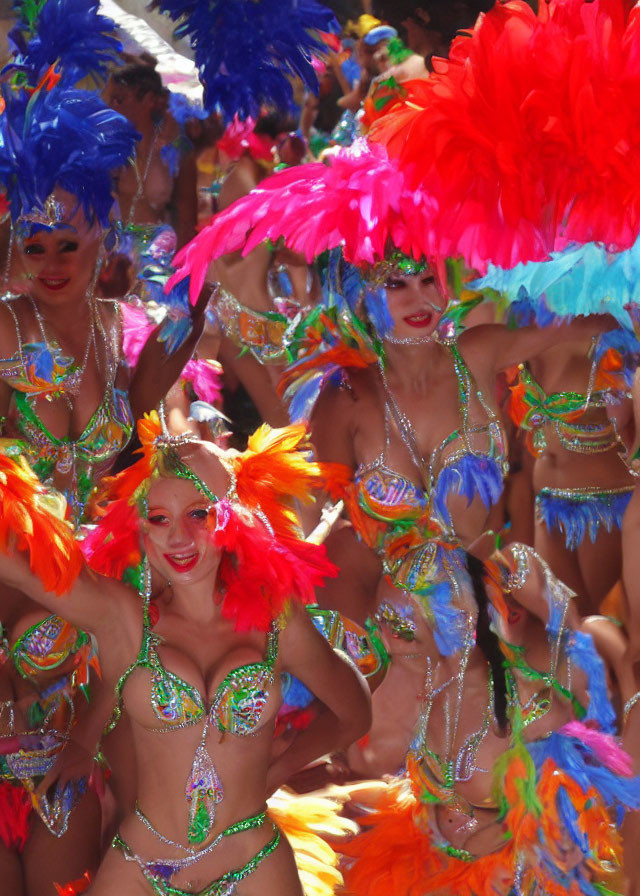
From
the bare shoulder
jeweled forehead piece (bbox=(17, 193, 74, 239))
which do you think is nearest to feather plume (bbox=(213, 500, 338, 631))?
the bare shoulder

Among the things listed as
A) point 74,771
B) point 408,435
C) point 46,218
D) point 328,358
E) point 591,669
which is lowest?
point 591,669

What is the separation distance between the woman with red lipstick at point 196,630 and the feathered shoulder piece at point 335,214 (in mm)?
397

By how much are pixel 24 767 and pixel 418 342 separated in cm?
126

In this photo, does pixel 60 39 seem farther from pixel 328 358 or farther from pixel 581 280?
pixel 581 280

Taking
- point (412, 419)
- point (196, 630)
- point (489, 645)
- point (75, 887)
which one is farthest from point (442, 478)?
point (75, 887)

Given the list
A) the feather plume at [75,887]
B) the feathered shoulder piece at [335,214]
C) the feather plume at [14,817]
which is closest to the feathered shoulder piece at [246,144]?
the feathered shoulder piece at [335,214]

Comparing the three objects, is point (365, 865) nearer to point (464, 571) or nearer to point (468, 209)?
point (464, 571)

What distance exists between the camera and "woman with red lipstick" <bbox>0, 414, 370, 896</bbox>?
254 centimetres

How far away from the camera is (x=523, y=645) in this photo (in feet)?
9.74

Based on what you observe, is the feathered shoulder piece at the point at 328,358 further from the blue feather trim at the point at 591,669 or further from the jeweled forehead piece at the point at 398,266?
the blue feather trim at the point at 591,669

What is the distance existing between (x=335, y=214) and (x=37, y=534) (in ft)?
2.83

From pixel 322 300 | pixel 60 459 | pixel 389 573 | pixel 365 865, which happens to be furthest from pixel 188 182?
pixel 365 865

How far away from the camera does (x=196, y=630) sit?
8.68ft

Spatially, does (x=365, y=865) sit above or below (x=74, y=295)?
below
